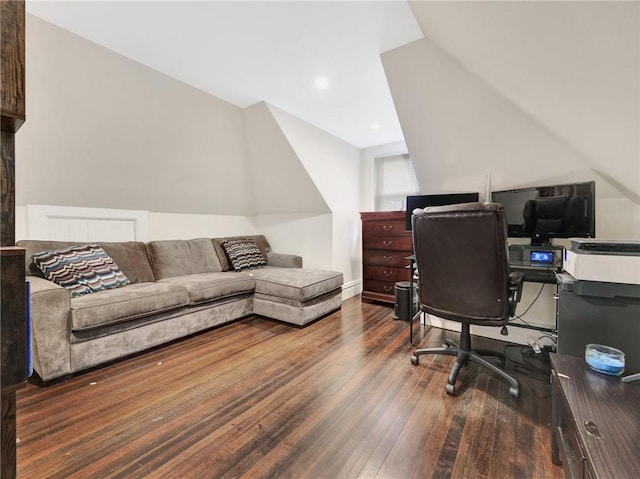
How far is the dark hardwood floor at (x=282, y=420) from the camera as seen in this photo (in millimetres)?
1200

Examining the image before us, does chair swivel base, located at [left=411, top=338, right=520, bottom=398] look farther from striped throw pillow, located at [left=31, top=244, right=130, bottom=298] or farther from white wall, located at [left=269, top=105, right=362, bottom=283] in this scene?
striped throw pillow, located at [left=31, top=244, right=130, bottom=298]

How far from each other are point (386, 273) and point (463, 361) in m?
1.78

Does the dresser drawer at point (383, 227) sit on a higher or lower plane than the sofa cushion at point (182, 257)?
higher

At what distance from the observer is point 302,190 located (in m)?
3.70

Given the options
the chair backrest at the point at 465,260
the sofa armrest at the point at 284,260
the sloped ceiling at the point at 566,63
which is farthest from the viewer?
the sofa armrest at the point at 284,260

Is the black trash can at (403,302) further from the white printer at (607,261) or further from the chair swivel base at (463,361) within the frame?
the white printer at (607,261)

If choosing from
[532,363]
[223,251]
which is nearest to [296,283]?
[223,251]

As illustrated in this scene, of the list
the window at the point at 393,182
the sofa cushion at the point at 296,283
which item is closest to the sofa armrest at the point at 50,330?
the sofa cushion at the point at 296,283

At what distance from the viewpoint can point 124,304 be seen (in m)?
2.09

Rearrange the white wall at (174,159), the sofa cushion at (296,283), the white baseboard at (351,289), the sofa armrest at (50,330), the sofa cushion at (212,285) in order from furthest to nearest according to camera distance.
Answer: the white baseboard at (351,289), the sofa cushion at (296,283), the sofa cushion at (212,285), the white wall at (174,159), the sofa armrest at (50,330)

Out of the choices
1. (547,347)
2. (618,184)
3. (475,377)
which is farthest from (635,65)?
(547,347)

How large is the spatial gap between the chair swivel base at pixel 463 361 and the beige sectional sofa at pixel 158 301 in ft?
4.26

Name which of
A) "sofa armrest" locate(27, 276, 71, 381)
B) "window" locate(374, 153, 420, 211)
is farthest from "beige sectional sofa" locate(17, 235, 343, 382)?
"window" locate(374, 153, 420, 211)

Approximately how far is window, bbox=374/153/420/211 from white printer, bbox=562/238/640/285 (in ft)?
9.23
